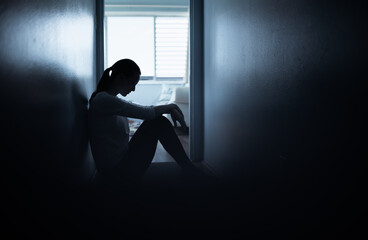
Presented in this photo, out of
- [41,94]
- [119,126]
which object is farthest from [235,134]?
[41,94]

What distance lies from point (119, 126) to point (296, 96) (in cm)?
108

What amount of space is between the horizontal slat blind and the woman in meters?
4.99

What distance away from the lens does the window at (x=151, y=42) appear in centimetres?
692

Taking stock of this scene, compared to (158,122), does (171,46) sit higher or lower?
higher

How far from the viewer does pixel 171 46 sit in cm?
712

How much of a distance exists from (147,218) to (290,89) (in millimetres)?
867

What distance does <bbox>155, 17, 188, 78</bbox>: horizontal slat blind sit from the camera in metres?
7.02

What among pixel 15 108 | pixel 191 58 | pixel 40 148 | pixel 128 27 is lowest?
pixel 40 148

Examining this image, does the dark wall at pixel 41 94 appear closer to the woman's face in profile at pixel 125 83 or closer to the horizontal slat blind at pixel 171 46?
the woman's face in profile at pixel 125 83

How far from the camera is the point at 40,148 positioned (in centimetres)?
115

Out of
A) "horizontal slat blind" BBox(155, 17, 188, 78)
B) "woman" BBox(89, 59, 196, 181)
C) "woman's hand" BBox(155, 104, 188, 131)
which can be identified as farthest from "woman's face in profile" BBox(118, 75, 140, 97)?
"horizontal slat blind" BBox(155, 17, 188, 78)

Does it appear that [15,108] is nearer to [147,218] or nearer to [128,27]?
[147,218]

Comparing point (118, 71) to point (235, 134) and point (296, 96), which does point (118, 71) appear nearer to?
point (235, 134)

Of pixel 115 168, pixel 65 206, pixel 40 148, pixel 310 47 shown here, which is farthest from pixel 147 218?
pixel 310 47
